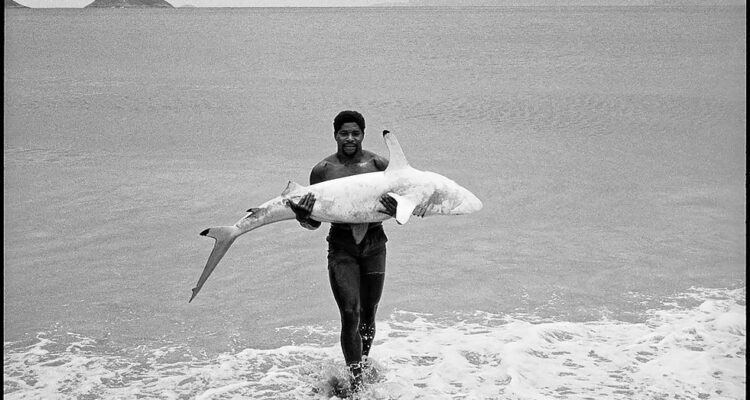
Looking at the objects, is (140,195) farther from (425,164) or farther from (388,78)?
(388,78)

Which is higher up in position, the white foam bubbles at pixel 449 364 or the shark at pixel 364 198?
the shark at pixel 364 198

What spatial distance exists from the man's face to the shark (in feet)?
1.21

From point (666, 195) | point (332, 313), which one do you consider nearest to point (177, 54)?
point (666, 195)

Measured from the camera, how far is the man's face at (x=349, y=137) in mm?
6105

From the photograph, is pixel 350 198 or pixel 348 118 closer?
pixel 350 198

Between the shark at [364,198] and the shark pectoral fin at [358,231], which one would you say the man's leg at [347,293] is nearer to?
the shark pectoral fin at [358,231]

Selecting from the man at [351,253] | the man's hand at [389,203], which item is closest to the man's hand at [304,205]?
the man at [351,253]

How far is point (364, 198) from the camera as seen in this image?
5.67m

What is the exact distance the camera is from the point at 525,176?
1444 centimetres

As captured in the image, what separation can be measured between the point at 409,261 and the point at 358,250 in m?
4.10

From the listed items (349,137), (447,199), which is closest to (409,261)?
(349,137)

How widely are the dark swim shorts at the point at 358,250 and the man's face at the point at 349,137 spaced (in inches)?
20.7

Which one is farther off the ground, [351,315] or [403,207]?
[403,207]

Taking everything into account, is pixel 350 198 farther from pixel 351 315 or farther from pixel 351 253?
pixel 351 315
